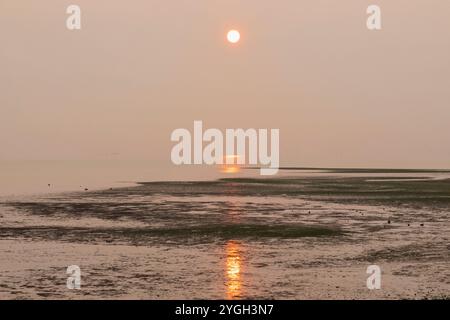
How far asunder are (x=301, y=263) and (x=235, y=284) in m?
5.25

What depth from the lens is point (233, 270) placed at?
25.0m

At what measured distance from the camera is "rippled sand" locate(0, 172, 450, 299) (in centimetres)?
2192

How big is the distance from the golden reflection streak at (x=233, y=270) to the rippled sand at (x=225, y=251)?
0.15 ft

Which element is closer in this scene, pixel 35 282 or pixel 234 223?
pixel 35 282

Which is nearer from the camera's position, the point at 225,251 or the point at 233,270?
the point at 233,270

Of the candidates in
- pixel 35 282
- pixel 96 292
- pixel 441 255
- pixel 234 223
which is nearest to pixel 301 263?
pixel 441 255

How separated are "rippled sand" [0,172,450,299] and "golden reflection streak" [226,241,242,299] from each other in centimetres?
4

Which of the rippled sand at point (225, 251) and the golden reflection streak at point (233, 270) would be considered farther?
the rippled sand at point (225, 251)

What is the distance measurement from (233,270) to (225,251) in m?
4.84

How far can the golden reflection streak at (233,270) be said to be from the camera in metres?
21.5
